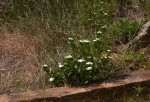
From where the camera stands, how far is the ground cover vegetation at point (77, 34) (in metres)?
4.67

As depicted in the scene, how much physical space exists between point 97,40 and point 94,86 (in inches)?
22.4

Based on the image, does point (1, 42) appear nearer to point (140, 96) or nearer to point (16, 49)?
point (16, 49)

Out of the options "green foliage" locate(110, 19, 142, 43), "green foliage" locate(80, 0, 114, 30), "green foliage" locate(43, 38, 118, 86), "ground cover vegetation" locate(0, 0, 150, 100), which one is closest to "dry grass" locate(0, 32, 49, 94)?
"ground cover vegetation" locate(0, 0, 150, 100)

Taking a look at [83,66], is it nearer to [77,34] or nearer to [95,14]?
[77,34]

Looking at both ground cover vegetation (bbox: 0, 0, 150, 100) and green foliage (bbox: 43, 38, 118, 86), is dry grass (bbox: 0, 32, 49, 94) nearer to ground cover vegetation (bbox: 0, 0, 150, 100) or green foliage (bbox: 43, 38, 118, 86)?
ground cover vegetation (bbox: 0, 0, 150, 100)

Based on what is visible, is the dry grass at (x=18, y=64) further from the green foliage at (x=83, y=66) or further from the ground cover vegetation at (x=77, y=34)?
the green foliage at (x=83, y=66)

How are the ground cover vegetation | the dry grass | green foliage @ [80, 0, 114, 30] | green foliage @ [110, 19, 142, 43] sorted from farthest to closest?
green foliage @ [80, 0, 114, 30] < green foliage @ [110, 19, 142, 43] < the dry grass < the ground cover vegetation

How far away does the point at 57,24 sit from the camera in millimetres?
5770

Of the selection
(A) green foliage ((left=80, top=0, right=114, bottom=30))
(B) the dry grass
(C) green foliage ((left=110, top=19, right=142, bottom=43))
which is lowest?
(B) the dry grass

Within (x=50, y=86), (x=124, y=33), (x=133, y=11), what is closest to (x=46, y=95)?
(x=50, y=86)

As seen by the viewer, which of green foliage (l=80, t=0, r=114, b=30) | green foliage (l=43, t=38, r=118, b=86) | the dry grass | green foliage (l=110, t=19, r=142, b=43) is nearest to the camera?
green foliage (l=43, t=38, r=118, b=86)

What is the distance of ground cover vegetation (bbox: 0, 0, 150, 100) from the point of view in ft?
15.3

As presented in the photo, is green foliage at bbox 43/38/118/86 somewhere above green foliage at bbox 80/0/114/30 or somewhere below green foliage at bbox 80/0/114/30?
below

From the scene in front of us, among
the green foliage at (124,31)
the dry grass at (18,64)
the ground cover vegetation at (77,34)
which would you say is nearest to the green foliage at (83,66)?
the ground cover vegetation at (77,34)
